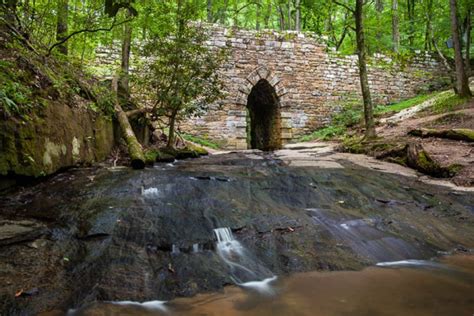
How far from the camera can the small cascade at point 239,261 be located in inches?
110

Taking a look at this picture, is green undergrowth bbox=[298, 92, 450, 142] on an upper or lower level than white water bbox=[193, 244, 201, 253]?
upper

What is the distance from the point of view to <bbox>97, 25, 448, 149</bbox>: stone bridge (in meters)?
13.8

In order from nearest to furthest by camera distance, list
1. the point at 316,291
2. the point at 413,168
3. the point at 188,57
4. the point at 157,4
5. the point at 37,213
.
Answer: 1. the point at 316,291
2. the point at 37,213
3. the point at 413,168
4. the point at 157,4
5. the point at 188,57

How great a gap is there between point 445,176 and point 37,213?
6193mm

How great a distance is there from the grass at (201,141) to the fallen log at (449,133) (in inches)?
270

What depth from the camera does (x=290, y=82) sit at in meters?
14.6

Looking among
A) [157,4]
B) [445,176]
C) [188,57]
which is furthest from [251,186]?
[157,4]

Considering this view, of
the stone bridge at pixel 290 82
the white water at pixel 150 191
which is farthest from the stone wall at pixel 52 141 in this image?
the stone bridge at pixel 290 82

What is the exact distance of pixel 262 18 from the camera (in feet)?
86.4

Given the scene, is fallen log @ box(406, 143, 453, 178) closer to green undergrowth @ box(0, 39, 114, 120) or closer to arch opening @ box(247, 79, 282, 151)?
green undergrowth @ box(0, 39, 114, 120)

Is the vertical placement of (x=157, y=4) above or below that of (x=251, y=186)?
above

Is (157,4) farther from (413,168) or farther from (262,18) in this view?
(262,18)

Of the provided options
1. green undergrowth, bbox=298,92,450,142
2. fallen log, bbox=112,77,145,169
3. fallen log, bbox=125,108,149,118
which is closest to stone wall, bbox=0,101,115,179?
fallen log, bbox=112,77,145,169

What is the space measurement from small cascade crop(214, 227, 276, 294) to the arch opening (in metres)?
10.9
